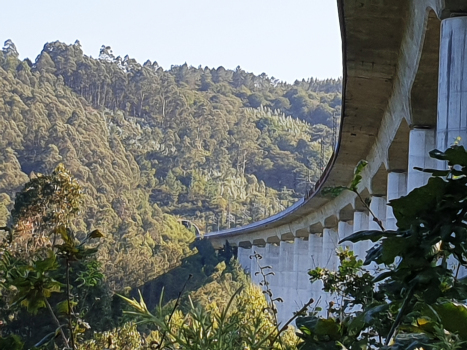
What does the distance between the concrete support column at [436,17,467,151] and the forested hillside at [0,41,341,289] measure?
40651mm

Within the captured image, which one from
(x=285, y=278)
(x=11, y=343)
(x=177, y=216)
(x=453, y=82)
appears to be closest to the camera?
(x=11, y=343)

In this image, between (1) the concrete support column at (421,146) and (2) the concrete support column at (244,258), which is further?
(2) the concrete support column at (244,258)

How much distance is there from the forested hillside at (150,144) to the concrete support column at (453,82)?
40.7 metres

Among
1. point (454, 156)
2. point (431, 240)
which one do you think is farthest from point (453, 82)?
point (431, 240)

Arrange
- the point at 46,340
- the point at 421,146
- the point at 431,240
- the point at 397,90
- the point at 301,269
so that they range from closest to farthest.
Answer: the point at 431,240, the point at 46,340, the point at 421,146, the point at 397,90, the point at 301,269

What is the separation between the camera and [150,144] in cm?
9550

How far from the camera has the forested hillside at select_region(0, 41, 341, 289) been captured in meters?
64.8

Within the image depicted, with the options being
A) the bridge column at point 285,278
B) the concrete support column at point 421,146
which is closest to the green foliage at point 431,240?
the concrete support column at point 421,146

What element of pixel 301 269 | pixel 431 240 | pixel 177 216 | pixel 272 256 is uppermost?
pixel 431 240

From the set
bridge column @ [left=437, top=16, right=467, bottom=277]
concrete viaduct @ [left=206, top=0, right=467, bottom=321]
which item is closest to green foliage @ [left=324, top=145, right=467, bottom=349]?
concrete viaduct @ [left=206, top=0, right=467, bottom=321]

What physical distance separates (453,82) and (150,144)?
291ft

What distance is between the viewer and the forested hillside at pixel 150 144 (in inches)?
2552

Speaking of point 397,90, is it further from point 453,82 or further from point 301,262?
point 301,262

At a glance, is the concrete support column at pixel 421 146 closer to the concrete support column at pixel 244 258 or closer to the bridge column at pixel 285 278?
the bridge column at pixel 285 278
